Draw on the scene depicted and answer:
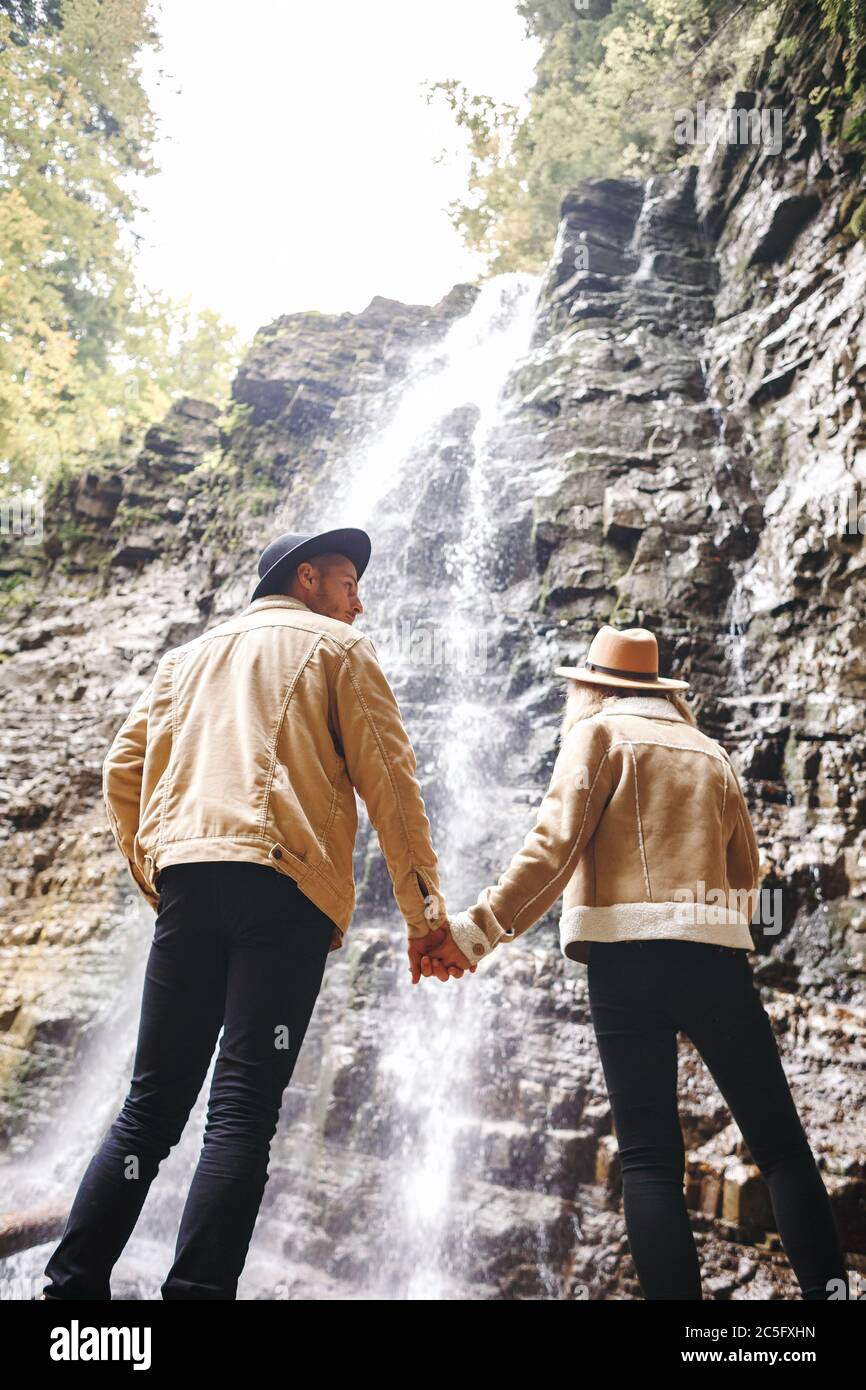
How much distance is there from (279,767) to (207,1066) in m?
0.72

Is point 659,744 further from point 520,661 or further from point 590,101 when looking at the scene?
point 590,101

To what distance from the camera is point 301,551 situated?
8.96 ft

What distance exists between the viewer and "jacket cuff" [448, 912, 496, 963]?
2.48m

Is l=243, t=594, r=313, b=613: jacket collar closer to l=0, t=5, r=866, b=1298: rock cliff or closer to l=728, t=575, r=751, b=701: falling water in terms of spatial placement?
l=0, t=5, r=866, b=1298: rock cliff

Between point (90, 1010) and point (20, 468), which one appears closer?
point (90, 1010)

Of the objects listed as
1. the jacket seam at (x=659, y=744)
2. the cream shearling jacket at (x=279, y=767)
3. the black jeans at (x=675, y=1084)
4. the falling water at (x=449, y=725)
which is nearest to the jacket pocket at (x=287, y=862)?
the cream shearling jacket at (x=279, y=767)

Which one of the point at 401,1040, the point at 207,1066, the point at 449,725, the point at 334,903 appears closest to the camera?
the point at 207,1066

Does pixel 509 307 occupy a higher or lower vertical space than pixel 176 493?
higher

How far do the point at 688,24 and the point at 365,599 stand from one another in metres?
9.27

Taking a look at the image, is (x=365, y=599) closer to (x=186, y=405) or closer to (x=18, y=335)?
(x=186, y=405)

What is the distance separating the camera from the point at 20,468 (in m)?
12.1

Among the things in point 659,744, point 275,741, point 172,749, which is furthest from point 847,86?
point 172,749

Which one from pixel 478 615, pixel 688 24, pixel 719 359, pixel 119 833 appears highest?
pixel 688 24
